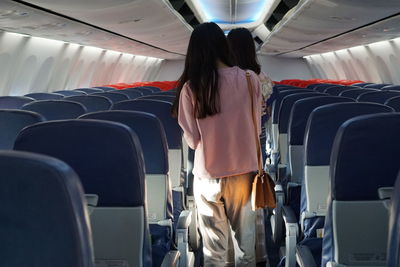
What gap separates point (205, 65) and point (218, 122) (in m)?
0.35

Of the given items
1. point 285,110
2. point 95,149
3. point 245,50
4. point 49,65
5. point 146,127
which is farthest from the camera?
→ point 49,65

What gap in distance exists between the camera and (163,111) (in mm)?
4828

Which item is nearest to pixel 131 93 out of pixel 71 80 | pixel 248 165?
pixel 248 165

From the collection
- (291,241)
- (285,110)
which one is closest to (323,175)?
(291,241)

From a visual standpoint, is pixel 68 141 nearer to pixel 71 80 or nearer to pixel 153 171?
pixel 153 171

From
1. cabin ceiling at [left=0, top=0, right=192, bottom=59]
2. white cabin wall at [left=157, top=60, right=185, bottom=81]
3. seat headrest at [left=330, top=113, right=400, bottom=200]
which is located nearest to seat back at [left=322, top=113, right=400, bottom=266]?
seat headrest at [left=330, top=113, right=400, bottom=200]

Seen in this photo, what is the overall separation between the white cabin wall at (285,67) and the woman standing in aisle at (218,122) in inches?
1115

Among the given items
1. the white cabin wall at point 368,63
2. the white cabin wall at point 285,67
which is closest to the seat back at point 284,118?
the white cabin wall at point 368,63

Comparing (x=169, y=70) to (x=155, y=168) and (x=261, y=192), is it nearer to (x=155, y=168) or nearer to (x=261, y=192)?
(x=155, y=168)

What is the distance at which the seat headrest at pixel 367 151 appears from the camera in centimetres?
257

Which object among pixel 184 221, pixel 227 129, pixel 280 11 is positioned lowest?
pixel 184 221

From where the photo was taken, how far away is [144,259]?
2.89m

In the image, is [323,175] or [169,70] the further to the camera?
[169,70]

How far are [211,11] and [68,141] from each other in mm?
17374
